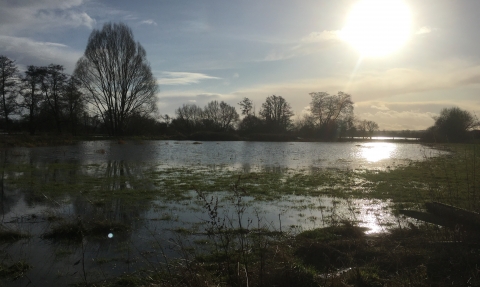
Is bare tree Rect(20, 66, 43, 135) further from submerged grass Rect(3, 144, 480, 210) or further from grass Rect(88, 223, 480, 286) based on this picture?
grass Rect(88, 223, 480, 286)

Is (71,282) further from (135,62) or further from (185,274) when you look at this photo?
(135,62)

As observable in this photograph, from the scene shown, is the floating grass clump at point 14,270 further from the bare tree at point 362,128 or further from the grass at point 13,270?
the bare tree at point 362,128

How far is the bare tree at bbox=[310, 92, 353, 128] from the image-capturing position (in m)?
70.4

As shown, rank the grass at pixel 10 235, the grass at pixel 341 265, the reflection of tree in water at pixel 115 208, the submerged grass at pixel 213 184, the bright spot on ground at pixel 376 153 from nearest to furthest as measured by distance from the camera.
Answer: the grass at pixel 341 265, the grass at pixel 10 235, the reflection of tree in water at pixel 115 208, the submerged grass at pixel 213 184, the bright spot on ground at pixel 376 153

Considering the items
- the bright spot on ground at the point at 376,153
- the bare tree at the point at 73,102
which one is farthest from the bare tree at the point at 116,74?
the bright spot on ground at the point at 376,153

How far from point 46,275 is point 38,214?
12.7 feet

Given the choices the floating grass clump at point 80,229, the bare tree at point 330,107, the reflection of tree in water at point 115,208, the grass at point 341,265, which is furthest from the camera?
the bare tree at point 330,107

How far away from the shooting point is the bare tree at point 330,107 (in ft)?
231

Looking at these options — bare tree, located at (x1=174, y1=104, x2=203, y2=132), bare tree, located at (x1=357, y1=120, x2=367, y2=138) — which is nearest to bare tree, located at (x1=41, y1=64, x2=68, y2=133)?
bare tree, located at (x1=174, y1=104, x2=203, y2=132)

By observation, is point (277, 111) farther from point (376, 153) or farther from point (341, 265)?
point (341, 265)

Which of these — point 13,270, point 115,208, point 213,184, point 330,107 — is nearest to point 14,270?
point 13,270

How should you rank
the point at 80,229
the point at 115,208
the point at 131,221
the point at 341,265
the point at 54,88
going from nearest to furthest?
the point at 341,265, the point at 80,229, the point at 131,221, the point at 115,208, the point at 54,88

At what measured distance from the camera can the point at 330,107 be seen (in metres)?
70.5

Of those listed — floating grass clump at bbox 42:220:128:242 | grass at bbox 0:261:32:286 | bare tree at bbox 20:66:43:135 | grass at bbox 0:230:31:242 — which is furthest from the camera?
bare tree at bbox 20:66:43:135
